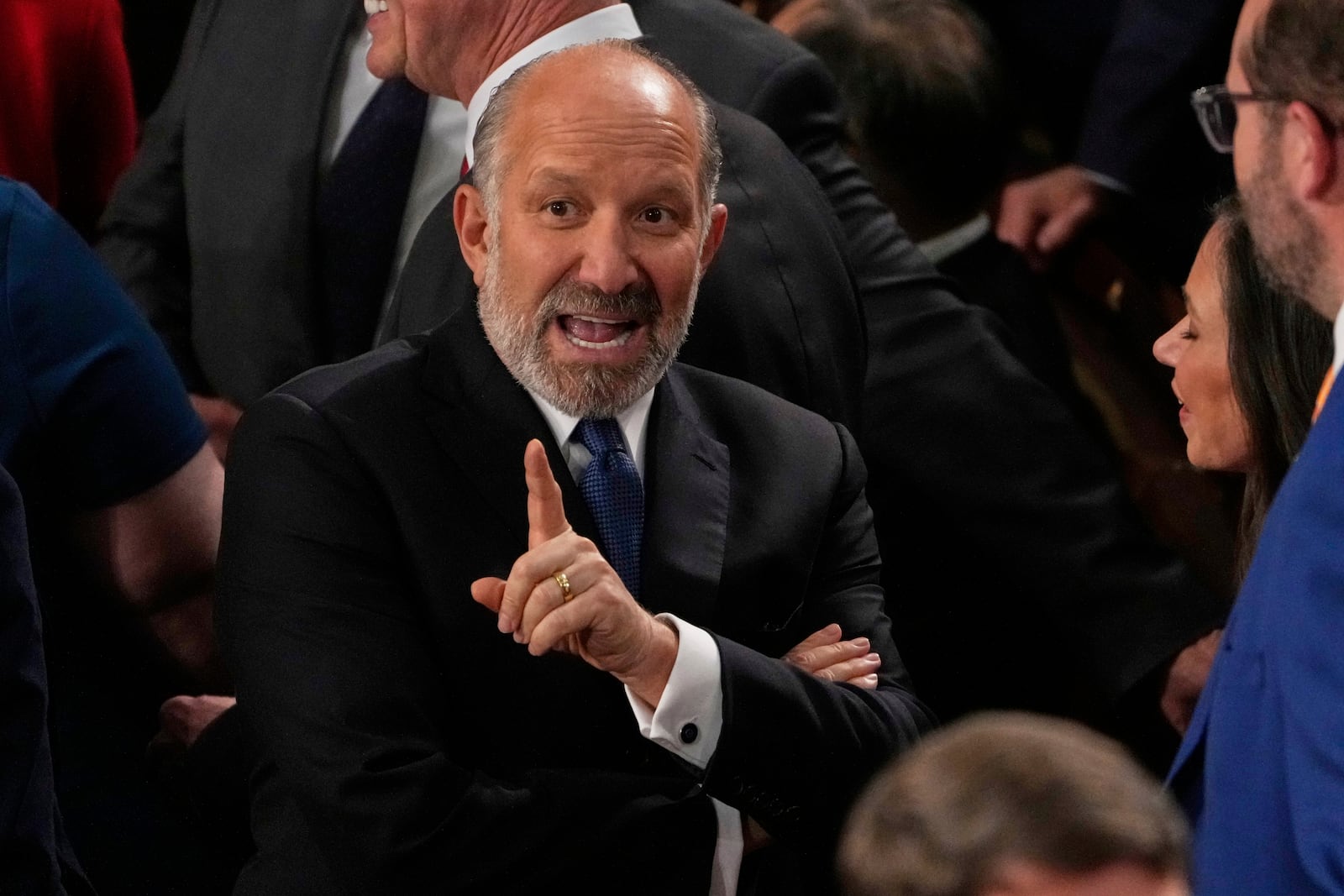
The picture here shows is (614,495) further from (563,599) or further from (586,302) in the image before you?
(563,599)

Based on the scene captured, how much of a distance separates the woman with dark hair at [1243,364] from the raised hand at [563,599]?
0.80m

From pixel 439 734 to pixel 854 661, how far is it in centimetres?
49

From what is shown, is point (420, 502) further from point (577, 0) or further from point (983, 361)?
point (983, 361)

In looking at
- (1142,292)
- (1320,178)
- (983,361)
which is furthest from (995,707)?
(1320,178)

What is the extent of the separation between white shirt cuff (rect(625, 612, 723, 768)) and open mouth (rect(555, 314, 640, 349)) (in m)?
0.33

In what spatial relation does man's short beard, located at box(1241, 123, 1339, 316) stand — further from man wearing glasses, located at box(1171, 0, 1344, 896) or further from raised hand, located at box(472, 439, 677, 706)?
raised hand, located at box(472, 439, 677, 706)

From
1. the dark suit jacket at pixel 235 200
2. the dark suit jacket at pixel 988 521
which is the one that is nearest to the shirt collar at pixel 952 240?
the dark suit jacket at pixel 988 521

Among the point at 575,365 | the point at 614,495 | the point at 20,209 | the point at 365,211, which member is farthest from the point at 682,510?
the point at 365,211

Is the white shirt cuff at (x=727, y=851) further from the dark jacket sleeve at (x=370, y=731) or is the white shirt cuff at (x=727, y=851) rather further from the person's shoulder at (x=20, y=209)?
the person's shoulder at (x=20, y=209)

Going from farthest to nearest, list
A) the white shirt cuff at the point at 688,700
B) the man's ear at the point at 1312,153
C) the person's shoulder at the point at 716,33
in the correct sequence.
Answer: the person's shoulder at the point at 716,33 → the white shirt cuff at the point at 688,700 → the man's ear at the point at 1312,153

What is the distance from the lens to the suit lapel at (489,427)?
7.14 feet

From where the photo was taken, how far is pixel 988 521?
337cm

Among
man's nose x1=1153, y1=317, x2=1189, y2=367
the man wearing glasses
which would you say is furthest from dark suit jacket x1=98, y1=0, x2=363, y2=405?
the man wearing glasses

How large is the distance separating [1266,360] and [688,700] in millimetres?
809
